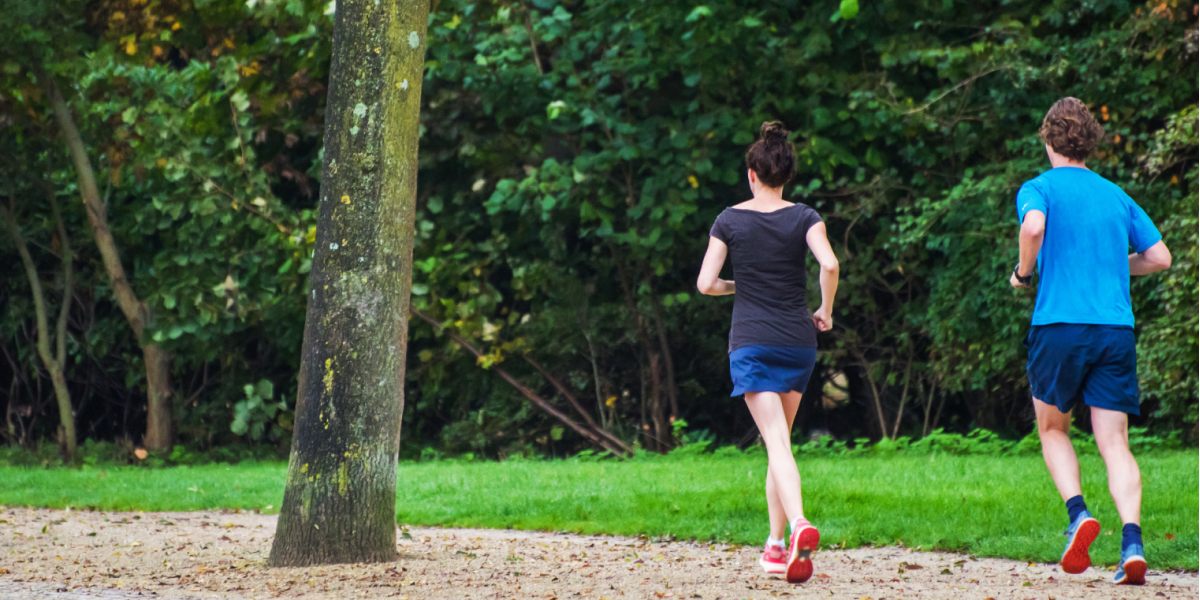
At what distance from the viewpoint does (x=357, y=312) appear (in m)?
5.32

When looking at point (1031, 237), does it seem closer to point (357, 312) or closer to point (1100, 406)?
point (1100, 406)

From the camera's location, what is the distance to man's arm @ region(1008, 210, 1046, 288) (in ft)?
14.9

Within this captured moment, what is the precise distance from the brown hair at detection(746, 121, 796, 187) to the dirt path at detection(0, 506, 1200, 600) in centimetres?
174

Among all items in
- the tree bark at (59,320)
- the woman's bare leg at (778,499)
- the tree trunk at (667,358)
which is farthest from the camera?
the tree bark at (59,320)

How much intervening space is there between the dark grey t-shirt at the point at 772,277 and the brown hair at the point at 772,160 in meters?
0.16

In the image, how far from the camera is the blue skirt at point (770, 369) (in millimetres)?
4875

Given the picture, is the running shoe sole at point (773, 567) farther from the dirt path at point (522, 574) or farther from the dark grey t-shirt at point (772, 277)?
the dark grey t-shirt at point (772, 277)

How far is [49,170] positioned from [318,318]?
36.7ft

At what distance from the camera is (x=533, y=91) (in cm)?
1183

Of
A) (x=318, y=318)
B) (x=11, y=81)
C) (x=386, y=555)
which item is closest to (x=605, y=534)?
(x=386, y=555)

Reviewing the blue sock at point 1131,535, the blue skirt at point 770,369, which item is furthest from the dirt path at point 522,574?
the blue skirt at point 770,369

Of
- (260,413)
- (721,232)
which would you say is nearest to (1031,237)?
(721,232)

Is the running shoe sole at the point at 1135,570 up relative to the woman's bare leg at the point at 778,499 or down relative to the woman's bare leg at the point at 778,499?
down

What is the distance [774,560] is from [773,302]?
111 centimetres
